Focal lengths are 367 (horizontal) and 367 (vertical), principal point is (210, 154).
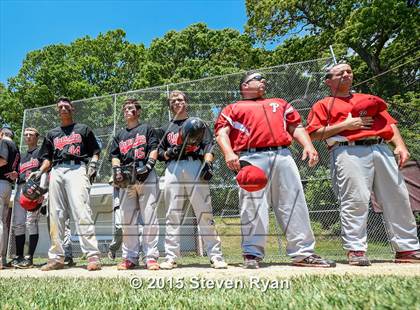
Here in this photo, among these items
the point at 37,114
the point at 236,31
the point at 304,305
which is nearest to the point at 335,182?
the point at 304,305

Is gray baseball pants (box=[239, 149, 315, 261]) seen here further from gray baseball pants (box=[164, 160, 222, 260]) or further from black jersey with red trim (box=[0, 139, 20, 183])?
black jersey with red trim (box=[0, 139, 20, 183])

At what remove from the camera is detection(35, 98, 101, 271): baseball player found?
14.1ft

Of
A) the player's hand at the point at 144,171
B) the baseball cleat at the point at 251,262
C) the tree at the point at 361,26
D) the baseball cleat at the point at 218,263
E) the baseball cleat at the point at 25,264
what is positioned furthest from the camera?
the tree at the point at 361,26

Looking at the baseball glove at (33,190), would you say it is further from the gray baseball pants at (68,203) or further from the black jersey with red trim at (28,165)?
the black jersey with red trim at (28,165)

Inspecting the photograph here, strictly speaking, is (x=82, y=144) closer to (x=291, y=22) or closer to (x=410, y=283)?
(x=410, y=283)

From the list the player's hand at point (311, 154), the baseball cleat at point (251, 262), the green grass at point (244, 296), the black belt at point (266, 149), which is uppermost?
the black belt at point (266, 149)

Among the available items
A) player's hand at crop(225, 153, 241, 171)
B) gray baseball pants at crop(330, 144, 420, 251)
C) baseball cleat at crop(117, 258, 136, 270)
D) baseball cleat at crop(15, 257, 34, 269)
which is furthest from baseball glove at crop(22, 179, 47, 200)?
gray baseball pants at crop(330, 144, 420, 251)

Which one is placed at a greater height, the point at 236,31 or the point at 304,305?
the point at 236,31

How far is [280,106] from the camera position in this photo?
378 cm

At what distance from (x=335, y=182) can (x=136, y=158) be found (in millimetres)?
2262

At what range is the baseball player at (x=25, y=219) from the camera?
545 cm

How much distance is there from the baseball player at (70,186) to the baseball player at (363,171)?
8.95 feet

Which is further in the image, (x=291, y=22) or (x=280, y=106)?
(x=291, y=22)

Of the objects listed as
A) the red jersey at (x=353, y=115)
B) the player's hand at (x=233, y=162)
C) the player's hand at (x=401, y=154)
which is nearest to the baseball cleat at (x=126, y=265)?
the player's hand at (x=233, y=162)
